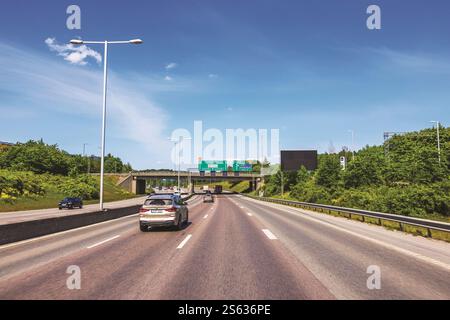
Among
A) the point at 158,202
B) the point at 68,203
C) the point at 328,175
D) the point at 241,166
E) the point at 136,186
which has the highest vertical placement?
the point at 241,166

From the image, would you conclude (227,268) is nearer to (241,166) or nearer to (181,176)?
(241,166)

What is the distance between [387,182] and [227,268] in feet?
187

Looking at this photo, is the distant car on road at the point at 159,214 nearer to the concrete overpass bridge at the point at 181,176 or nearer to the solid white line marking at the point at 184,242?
the solid white line marking at the point at 184,242

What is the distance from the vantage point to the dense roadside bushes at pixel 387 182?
106ft

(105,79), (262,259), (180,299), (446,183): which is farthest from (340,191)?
(180,299)

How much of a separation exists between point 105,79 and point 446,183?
3724cm

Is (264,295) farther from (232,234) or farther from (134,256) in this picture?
(232,234)

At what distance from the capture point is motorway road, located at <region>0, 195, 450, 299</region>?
16.9 ft

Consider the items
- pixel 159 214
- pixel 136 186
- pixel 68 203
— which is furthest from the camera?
pixel 136 186

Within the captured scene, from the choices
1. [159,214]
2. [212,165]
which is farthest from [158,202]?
[212,165]

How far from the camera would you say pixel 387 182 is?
55.8m

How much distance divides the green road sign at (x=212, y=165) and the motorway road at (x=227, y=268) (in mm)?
65011

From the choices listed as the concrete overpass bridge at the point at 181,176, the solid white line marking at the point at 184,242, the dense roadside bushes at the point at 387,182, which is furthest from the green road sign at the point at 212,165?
the solid white line marking at the point at 184,242

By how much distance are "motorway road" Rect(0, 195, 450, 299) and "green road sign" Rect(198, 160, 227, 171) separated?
6501 cm
